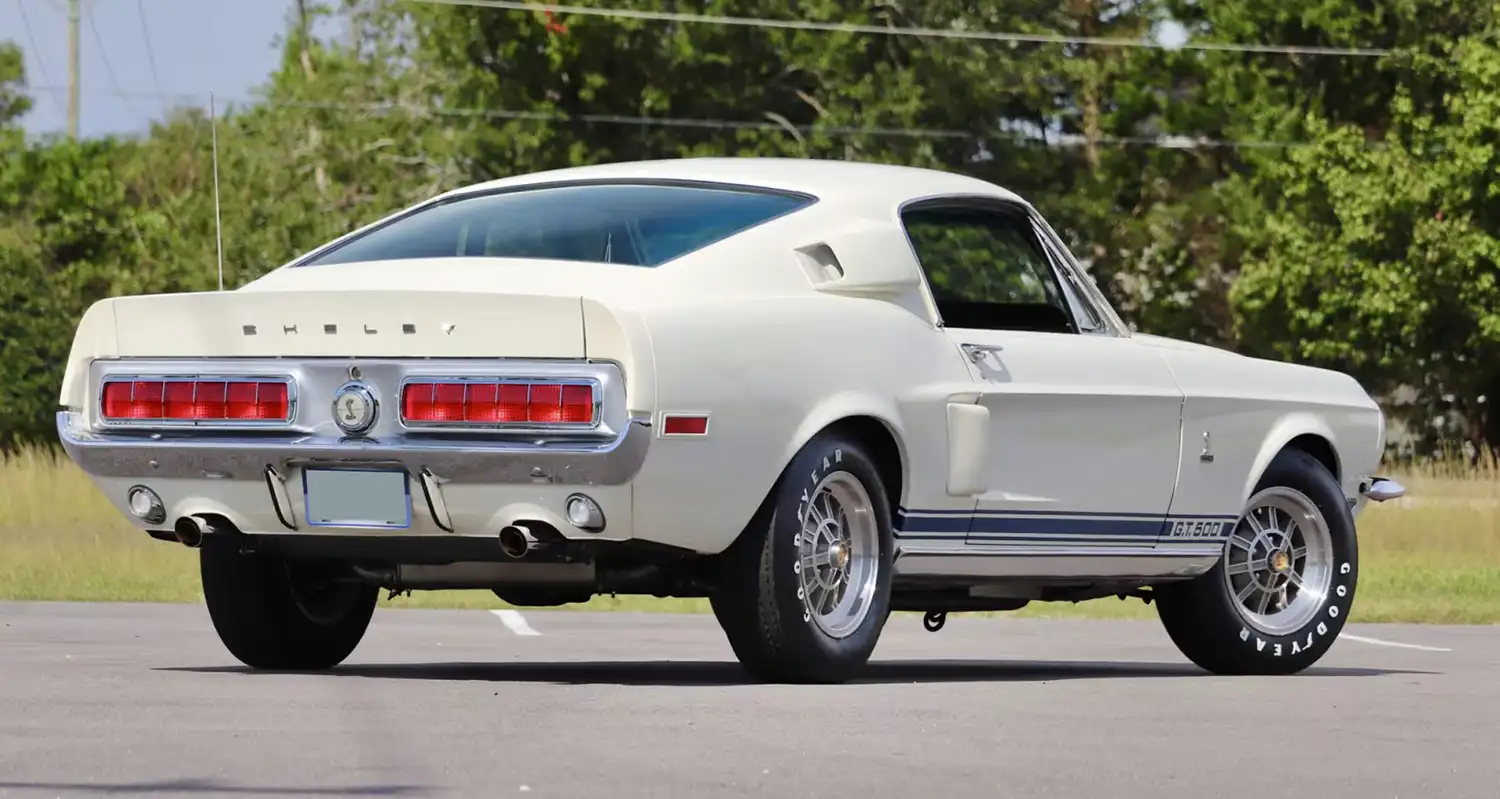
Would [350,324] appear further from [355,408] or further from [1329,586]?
[1329,586]

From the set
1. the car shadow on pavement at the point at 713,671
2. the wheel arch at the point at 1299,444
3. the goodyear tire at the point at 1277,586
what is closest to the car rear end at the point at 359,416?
the car shadow on pavement at the point at 713,671

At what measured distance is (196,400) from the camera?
29.5ft

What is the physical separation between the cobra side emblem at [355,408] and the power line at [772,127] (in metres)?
41.0

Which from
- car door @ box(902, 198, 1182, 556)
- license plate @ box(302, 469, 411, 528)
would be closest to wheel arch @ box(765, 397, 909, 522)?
car door @ box(902, 198, 1182, 556)

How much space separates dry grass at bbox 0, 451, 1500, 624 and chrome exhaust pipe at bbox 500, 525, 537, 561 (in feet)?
28.1

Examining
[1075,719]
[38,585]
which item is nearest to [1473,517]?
[38,585]

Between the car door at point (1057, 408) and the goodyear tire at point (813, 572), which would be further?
the car door at point (1057, 408)

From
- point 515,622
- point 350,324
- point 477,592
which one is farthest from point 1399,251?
point 350,324

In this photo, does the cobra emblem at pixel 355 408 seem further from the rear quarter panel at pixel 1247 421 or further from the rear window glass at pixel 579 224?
the rear quarter panel at pixel 1247 421

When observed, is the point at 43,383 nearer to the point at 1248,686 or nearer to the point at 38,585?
the point at 38,585

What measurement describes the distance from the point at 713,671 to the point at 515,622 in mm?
4464

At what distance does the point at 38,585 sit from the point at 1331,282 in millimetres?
31997

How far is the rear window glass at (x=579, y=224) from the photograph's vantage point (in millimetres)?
9219

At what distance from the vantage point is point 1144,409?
1033 centimetres
